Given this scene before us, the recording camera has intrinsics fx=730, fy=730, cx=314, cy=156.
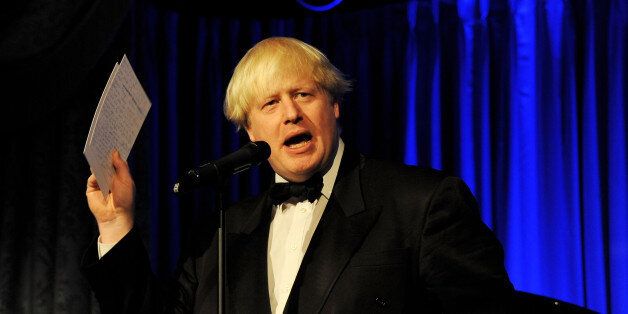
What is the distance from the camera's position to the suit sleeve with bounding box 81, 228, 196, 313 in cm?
186

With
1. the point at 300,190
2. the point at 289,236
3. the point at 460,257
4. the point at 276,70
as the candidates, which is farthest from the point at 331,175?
the point at 460,257

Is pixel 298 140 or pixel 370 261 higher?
pixel 298 140

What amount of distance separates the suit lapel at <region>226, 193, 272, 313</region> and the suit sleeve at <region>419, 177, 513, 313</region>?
0.43 m

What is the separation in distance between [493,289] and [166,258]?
227 cm

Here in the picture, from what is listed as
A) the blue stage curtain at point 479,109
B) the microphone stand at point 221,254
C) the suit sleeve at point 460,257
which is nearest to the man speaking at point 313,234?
the suit sleeve at point 460,257

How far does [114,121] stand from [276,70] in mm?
492

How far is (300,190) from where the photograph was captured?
78.7 inches

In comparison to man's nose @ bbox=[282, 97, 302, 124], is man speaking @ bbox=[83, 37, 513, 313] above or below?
below

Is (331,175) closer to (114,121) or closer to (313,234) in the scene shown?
Answer: (313,234)

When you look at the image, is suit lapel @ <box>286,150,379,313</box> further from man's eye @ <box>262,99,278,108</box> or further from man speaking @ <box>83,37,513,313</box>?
man's eye @ <box>262,99,278,108</box>

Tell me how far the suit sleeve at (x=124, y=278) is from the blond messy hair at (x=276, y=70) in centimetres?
50

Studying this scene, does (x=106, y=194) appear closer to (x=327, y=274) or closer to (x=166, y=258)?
(x=327, y=274)

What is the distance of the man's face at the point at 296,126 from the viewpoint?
6.48 feet

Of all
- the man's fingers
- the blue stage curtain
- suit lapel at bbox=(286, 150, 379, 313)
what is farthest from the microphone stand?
the blue stage curtain
